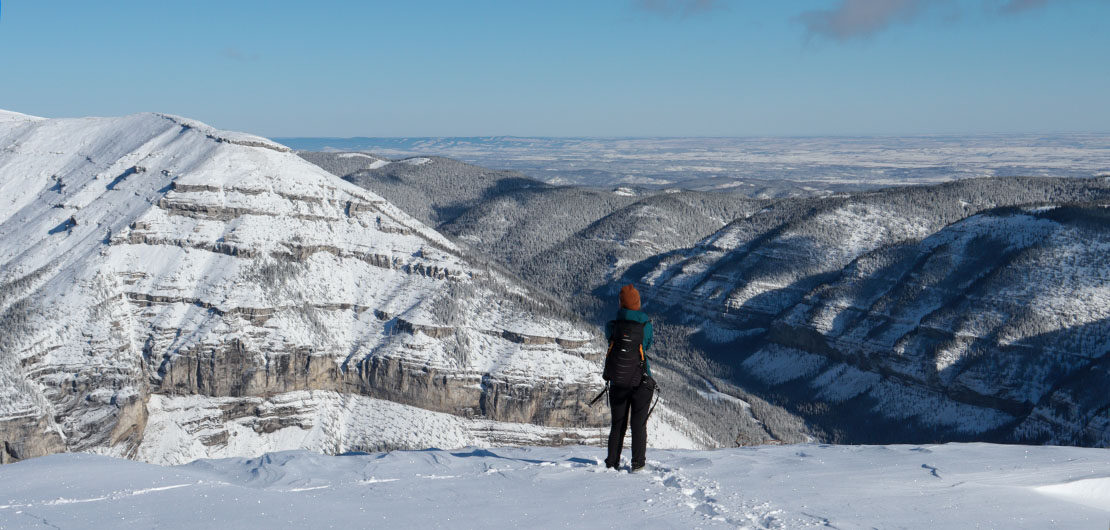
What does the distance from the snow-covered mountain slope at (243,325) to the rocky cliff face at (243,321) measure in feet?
1.03

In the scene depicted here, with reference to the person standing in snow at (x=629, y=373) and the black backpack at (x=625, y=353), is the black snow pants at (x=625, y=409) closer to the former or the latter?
the person standing in snow at (x=629, y=373)

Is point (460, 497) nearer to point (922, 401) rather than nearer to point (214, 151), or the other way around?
point (922, 401)

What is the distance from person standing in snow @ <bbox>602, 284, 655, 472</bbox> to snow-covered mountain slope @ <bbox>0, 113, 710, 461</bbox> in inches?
4519

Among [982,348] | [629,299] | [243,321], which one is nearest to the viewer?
[629,299]

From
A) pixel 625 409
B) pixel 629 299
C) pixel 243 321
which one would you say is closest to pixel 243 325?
pixel 243 321

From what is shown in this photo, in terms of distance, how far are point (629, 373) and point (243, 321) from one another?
129651 millimetres

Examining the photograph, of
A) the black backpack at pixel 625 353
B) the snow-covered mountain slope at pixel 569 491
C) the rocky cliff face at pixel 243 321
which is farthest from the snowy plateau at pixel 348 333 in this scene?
the black backpack at pixel 625 353

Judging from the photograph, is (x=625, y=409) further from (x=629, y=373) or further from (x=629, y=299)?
(x=629, y=299)

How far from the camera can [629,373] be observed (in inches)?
944

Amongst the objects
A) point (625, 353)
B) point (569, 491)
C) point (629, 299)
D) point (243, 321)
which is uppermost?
point (629, 299)

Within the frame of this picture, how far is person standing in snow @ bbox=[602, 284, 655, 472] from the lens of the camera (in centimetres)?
2364

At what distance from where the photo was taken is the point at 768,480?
23000mm

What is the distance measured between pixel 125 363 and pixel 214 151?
68.6 metres

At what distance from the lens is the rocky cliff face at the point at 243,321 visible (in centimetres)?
12450
